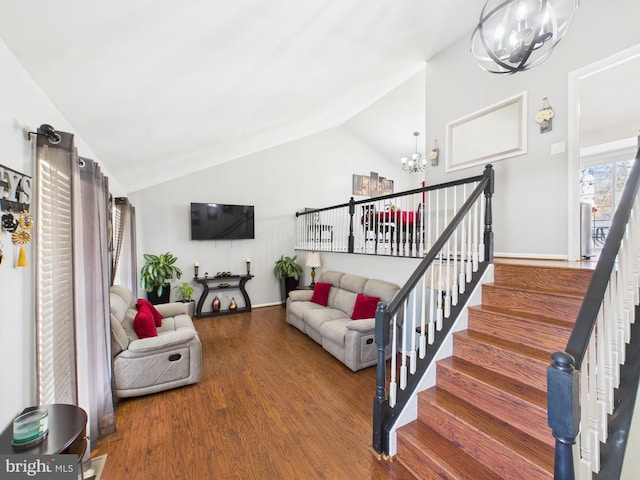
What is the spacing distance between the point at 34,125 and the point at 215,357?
302 centimetres

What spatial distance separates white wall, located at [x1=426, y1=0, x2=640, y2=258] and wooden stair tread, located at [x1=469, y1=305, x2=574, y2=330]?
141 centimetres

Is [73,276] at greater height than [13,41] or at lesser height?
lesser

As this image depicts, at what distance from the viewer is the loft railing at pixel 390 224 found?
3.47 m

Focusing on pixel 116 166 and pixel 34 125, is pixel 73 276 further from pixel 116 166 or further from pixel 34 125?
pixel 116 166

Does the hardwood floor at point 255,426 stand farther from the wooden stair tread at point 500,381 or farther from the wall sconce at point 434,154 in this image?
the wall sconce at point 434,154

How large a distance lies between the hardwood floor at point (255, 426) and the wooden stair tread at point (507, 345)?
1.06 m

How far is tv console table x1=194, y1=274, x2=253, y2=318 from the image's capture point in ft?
18.0

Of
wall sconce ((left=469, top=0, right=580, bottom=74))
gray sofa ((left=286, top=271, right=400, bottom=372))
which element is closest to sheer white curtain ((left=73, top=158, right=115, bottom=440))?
gray sofa ((left=286, top=271, right=400, bottom=372))

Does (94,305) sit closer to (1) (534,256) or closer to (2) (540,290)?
(2) (540,290)

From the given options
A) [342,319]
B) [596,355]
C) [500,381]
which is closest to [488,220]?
[500,381]

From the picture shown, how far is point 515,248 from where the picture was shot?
3.40m

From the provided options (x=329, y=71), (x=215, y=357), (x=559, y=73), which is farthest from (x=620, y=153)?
(x=215, y=357)

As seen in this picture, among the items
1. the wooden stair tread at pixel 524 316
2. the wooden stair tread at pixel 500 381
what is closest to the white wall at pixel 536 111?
the wooden stair tread at pixel 524 316

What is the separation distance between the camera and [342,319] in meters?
3.91
